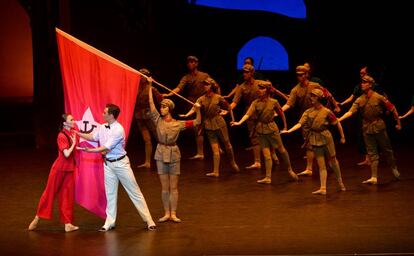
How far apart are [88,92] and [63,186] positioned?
1116mm

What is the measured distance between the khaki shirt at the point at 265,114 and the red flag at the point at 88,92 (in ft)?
9.49

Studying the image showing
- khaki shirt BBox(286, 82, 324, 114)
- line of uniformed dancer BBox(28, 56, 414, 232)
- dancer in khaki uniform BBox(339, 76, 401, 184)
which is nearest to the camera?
line of uniformed dancer BBox(28, 56, 414, 232)

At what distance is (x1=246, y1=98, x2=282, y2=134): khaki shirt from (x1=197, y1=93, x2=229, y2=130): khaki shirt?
2.42ft

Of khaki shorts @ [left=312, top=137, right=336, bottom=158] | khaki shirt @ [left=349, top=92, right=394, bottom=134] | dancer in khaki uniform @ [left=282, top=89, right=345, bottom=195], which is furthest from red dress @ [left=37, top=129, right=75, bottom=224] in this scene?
khaki shirt @ [left=349, top=92, right=394, bottom=134]

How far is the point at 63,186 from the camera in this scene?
9211 millimetres

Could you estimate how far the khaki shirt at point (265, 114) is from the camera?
1180 centimetres

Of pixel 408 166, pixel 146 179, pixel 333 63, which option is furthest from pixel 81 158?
pixel 333 63

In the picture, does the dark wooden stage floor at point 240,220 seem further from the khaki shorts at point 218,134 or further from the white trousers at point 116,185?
the khaki shorts at point 218,134

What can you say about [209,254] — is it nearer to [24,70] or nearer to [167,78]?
[167,78]

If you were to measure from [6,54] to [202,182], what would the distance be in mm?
9084

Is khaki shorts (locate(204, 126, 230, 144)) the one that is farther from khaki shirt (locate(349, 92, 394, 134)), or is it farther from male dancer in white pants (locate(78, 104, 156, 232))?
male dancer in white pants (locate(78, 104, 156, 232))

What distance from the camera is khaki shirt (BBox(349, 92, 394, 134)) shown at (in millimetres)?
11547

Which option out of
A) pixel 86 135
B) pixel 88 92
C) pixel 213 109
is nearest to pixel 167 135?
pixel 86 135

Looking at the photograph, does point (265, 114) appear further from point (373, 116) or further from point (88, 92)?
point (88, 92)
